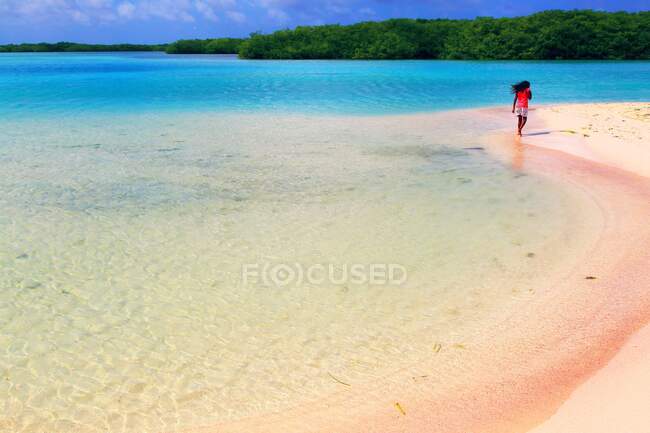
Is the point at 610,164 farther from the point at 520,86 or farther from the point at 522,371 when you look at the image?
the point at 522,371

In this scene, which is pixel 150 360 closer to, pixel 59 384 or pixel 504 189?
pixel 59 384

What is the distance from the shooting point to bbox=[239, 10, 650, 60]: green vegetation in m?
58.7

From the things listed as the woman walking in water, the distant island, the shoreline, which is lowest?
the shoreline

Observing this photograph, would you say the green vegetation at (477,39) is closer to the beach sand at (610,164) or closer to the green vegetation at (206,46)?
the green vegetation at (206,46)

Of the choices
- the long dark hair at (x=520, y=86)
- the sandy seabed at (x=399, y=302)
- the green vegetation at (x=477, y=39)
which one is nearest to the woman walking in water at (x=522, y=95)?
the long dark hair at (x=520, y=86)

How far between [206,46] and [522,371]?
10324 centimetres

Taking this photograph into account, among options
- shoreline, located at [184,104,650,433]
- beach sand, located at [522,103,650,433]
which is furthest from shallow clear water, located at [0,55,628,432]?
beach sand, located at [522,103,650,433]

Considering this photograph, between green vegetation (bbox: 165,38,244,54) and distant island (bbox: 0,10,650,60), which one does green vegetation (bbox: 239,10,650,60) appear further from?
green vegetation (bbox: 165,38,244,54)

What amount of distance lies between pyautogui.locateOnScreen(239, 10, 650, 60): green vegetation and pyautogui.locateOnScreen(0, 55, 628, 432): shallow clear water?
186 ft

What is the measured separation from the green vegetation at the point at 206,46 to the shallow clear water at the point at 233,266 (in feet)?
301

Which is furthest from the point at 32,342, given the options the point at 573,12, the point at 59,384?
the point at 573,12

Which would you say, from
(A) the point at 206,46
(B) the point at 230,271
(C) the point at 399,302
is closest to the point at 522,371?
(C) the point at 399,302

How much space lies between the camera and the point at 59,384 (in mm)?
3230

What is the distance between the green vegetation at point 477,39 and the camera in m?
58.7
